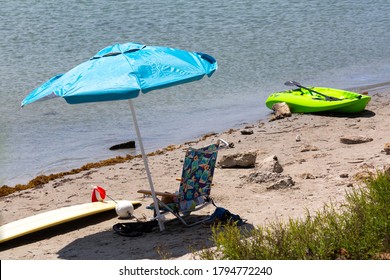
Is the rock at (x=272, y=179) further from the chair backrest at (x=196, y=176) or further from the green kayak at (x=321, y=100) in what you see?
the green kayak at (x=321, y=100)

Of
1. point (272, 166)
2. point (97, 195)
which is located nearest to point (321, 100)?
point (272, 166)

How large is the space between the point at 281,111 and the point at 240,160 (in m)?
4.81

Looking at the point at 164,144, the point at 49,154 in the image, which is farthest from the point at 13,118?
the point at 164,144

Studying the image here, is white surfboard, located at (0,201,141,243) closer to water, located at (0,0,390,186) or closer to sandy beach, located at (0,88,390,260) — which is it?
sandy beach, located at (0,88,390,260)

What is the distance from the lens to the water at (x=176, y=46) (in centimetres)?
1623

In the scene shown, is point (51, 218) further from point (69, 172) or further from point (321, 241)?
point (321, 241)

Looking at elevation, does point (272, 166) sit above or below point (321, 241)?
below

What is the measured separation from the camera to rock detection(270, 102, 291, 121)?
16.1 meters

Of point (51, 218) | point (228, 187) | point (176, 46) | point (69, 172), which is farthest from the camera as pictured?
point (176, 46)

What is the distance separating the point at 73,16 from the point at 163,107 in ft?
33.5

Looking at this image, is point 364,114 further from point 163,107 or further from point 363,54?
point 363,54

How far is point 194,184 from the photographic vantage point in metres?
9.08

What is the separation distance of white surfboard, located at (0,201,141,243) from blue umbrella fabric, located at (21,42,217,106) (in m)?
1.47

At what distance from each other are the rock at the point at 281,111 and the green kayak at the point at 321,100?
0.52 ft
